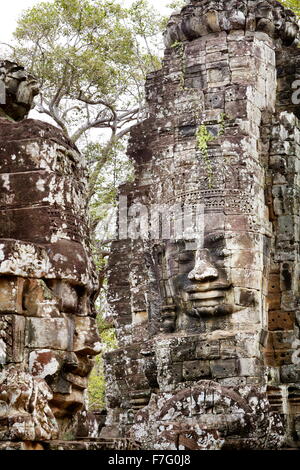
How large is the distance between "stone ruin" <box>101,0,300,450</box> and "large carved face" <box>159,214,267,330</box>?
→ 0.02 metres

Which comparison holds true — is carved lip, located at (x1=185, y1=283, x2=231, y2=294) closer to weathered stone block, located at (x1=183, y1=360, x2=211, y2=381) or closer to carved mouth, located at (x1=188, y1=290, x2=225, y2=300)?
carved mouth, located at (x1=188, y1=290, x2=225, y2=300)

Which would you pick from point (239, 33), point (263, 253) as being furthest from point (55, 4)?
point (263, 253)

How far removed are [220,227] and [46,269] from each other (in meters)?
6.32

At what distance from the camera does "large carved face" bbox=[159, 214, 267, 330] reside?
12672 millimetres

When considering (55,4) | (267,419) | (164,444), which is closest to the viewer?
(164,444)

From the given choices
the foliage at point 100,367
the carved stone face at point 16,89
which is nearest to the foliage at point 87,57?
the foliage at point 100,367

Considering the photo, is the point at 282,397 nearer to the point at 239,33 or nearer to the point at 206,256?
the point at 206,256

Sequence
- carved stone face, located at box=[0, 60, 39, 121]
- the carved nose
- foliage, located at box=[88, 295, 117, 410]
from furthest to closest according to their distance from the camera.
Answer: foliage, located at box=[88, 295, 117, 410] → the carved nose → carved stone face, located at box=[0, 60, 39, 121]

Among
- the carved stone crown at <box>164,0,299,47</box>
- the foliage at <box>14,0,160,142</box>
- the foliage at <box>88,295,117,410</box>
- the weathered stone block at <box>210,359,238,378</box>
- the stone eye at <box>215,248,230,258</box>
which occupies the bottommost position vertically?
the weathered stone block at <box>210,359,238,378</box>

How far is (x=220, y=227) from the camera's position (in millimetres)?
A: 12852

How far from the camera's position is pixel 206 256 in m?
12.8

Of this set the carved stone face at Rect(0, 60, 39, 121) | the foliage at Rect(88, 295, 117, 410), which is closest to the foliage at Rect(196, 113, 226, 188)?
the carved stone face at Rect(0, 60, 39, 121)

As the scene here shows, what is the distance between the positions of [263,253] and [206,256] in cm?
82

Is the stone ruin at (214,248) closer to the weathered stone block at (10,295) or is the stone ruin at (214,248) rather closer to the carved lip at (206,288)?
the carved lip at (206,288)
